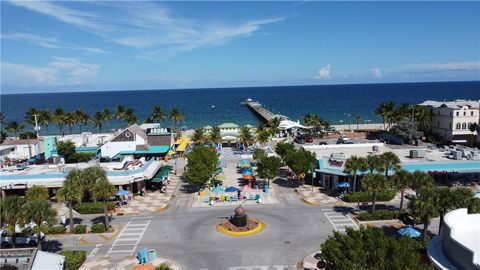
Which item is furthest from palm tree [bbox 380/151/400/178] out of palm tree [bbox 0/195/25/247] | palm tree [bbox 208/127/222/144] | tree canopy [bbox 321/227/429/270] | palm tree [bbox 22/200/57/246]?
palm tree [bbox 208/127/222/144]

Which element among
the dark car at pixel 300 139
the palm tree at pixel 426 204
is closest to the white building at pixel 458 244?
the palm tree at pixel 426 204

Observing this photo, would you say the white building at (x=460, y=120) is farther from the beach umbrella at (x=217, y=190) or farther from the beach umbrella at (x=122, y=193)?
the beach umbrella at (x=122, y=193)

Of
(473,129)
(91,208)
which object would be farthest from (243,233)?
(473,129)

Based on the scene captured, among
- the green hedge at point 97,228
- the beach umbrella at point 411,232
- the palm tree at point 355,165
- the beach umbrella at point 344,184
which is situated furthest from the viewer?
the beach umbrella at point 344,184

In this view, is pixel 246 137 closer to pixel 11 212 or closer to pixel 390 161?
pixel 390 161

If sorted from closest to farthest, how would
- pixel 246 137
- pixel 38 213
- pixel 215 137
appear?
1. pixel 38 213
2. pixel 246 137
3. pixel 215 137

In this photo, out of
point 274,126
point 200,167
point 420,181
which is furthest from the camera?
point 274,126
